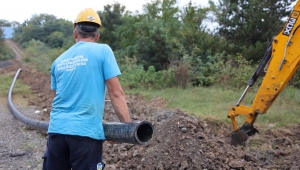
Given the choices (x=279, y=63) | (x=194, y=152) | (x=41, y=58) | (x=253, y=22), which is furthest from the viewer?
(x=41, y=58)

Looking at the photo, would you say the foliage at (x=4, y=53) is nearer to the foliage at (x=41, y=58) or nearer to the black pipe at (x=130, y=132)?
the foliage at (x=41, y=58)

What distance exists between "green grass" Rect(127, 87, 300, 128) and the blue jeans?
5845mm

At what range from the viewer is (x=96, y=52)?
103 inches

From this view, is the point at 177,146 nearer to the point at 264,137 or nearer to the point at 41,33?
the point at 264,137

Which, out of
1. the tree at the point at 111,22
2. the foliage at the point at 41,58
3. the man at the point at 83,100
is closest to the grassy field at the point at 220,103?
the man at the point at 83,100

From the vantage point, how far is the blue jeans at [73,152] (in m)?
2.59

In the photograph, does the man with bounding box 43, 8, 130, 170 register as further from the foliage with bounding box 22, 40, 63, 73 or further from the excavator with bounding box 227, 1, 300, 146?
the foliage with bounding box 22, 40, 63, 73

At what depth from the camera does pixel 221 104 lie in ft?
33.4

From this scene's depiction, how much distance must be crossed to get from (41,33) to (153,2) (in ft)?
147

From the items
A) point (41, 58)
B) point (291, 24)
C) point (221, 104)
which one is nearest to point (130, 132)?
point (291, 24)

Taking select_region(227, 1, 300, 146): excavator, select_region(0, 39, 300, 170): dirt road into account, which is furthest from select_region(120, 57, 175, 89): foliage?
select_region(227, 1, 300, 146): excavator

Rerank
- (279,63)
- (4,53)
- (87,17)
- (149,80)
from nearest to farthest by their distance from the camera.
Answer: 1. (87,17)
2. (279,63)
3. (149,80)
4. (4,53)

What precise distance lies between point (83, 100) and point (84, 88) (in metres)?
0.09

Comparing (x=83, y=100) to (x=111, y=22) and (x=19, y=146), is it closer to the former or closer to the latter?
(x=19, y=146)
